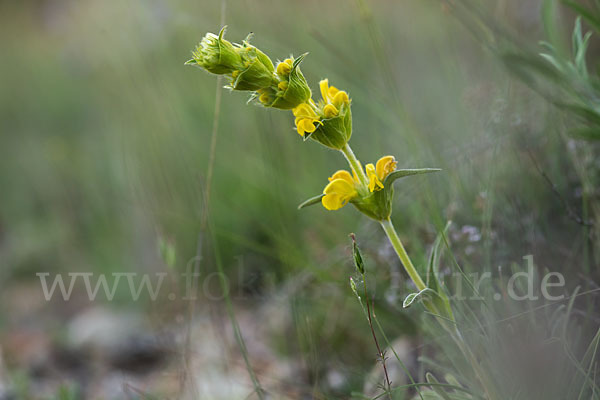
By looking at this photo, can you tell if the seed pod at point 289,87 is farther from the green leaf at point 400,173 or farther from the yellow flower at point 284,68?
the green leaf at point 400,173

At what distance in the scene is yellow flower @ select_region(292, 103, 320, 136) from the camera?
2.64 feet

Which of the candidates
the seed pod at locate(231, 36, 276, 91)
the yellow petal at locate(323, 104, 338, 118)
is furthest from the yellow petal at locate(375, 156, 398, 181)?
the seed pod at locate(231, 36, 276, 91)

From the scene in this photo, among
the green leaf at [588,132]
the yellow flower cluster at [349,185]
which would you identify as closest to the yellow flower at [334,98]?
the yellow flower cluster at [349,185]

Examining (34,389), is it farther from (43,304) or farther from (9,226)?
(9,226)

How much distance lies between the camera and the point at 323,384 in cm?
128

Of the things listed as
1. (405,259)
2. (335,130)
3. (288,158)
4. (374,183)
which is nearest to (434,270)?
(405,259)

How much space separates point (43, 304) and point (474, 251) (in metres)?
2.46

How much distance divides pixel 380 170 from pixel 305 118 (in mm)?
152

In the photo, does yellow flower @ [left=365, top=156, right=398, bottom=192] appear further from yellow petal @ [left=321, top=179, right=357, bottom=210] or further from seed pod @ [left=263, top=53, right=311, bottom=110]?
seed pod @ [left=263, top=53, right=311, bottom=110]

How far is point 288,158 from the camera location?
7.41ft

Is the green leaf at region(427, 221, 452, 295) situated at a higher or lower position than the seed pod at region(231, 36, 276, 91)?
lower

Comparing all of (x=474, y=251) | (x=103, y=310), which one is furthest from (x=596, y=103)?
(x=103, y=310)

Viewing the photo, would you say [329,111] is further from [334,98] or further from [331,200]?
[331,200]

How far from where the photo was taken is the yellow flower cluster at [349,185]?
807mm
